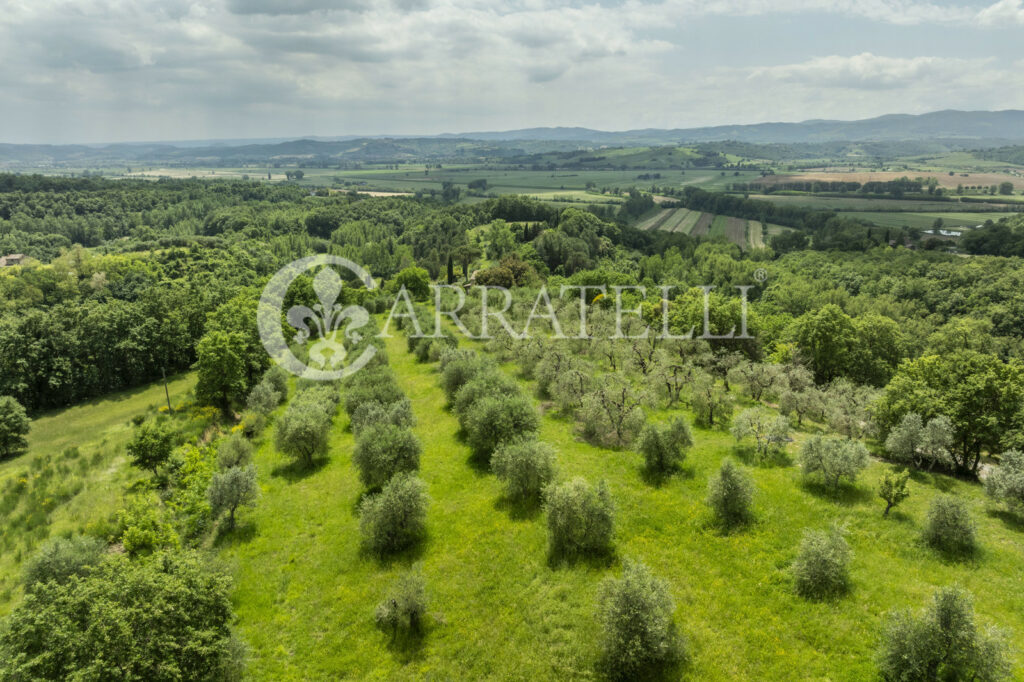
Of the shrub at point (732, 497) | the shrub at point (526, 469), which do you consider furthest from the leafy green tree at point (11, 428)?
the shrub at point (732, 497)

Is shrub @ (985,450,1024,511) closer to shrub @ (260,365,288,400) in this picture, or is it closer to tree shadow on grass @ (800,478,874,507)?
tree shadow on grass @ (800,478,874,507)

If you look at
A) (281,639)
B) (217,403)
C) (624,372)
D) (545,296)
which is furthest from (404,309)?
(281,639)

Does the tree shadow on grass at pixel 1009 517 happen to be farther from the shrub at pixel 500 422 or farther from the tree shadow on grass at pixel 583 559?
the shrub at pixel 500 422

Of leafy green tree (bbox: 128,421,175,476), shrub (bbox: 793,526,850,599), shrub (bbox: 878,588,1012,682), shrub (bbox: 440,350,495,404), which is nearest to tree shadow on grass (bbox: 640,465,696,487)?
shrub (bbox: 793,526,850,599)

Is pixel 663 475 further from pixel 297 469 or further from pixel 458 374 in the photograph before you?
pixel 297 469

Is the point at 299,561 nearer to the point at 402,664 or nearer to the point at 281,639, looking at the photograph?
the point at 281,639

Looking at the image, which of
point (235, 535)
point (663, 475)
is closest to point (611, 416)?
point (663, 475)
